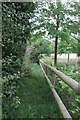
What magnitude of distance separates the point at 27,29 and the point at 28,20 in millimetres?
203

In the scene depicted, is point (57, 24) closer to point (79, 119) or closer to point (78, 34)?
point (78, 34)

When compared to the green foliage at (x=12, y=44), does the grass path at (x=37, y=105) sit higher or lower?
lower

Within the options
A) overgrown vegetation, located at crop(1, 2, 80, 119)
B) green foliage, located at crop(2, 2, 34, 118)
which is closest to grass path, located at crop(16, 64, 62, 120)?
overgrown vegetation, located at crop(1, 2, 80, 119)

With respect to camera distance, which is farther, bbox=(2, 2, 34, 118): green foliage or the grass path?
the grass path

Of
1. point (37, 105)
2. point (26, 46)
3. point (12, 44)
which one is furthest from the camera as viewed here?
point (26, 46)

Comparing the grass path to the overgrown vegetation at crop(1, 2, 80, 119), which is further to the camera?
the grass path

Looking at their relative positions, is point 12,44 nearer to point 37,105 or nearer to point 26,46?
point 26,46

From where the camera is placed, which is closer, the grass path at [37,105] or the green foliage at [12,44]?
the green foliage at [12,44]

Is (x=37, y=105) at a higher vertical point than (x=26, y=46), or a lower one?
lower

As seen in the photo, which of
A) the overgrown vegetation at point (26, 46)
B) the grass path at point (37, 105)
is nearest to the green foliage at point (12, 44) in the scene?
the overgrown vegetation at point (26, 46)

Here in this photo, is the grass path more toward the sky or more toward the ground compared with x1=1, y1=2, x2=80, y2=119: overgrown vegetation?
more toward the ground

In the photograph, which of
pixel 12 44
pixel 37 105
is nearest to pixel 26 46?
pixel 12 44

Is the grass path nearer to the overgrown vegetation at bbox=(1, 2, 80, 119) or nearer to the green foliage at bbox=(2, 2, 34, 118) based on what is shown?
the overgrown vegetation at bbox=(1, 2, 80, 119)

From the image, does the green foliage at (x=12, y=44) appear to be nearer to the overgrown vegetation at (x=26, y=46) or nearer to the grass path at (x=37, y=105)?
the overgrown vegetation at (x=26, y=46)
